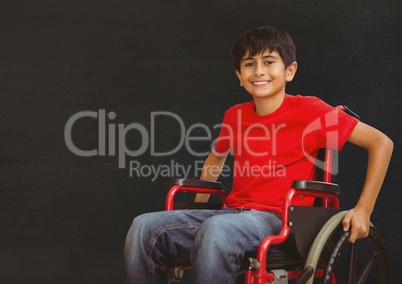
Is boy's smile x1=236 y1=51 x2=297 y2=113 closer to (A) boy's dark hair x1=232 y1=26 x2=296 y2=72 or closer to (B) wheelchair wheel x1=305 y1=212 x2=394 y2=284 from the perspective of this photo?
(A) boy's dark hair x1=232 y1=26 x2=296 y2=72

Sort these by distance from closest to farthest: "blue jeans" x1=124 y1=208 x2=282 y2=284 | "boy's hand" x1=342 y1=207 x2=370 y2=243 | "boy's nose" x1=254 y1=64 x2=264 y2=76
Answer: "blue jeans" x1=124 y1=208 x2=282 y2=284 < "boy's hand" x1=342 y1=207 x2=370 y2=243 < "boy's nose" x1=254 y1=64 x2=264 y2=76

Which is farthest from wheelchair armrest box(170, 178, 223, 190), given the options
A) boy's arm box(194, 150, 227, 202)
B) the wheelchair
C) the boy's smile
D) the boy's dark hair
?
Answer: the boy's dark hair

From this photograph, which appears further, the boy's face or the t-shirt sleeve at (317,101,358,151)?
the boy's face

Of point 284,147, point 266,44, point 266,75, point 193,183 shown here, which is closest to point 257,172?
point 284,147

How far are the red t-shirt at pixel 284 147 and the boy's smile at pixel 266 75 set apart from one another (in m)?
0.05

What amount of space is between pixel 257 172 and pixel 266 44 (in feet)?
1.43

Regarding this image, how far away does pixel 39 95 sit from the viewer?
295 centimetres

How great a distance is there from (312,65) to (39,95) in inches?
52.5

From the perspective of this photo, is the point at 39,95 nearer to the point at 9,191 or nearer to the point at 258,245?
the point at 9,191

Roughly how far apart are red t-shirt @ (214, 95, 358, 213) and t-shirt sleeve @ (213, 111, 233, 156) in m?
0.15

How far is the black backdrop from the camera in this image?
2785mm

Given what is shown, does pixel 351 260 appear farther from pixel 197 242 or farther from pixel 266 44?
pixel 266 44

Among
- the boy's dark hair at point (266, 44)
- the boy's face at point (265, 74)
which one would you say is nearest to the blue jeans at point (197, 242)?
the boy's face at point (265, 74)

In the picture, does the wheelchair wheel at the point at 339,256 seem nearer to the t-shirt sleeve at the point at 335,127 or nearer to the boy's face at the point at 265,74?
the t-shirt sleeve at the point at 335,127
